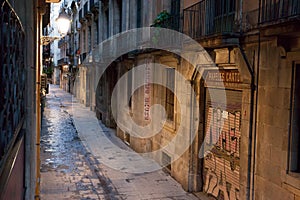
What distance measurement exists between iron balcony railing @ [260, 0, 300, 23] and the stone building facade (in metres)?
0.02

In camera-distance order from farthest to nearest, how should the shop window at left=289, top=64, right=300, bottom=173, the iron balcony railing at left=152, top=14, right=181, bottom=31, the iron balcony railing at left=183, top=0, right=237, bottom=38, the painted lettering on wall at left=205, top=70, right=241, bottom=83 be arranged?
the iron balcony railing at left=152, top=14, right=181, bottom=31
the iron balcony railing at left=183, top=0, right=237, bottom=38
the painted lettering on wall at left=205, top=70, right=241, bottom=83
the shop window at left=289, top=64, right=300, bottom=173

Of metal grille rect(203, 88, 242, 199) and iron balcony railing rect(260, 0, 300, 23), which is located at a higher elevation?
iron balcony railing rect(260, 0, 300, 23)

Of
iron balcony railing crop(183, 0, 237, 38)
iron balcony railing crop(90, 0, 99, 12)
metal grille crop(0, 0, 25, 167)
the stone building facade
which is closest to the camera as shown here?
metal grille crop(0, 0, 25, 167)

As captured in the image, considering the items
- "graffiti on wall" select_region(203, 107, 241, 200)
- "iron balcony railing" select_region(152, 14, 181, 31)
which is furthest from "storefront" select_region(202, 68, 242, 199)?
"iron balcony railing" select_region(152, 14, 181, 31)

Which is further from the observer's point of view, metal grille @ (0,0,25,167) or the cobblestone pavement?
the cobblestone pavement

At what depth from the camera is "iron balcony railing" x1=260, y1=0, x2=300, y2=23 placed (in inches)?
256

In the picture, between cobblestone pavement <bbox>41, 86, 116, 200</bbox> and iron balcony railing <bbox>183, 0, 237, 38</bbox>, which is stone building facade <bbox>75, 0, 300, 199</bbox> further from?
cobblestone pavement <bbox>41, 86, 116, 200</bbox>

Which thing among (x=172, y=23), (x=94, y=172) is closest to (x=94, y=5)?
(x=172, y=23)

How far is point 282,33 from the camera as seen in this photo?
6.45 m

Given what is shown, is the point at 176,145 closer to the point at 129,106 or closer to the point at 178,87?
the point at 178,87

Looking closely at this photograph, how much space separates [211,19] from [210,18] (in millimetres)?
42

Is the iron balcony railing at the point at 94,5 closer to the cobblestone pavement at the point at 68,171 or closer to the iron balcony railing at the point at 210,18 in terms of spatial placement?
the cobblestone pavement at the point at 68,171

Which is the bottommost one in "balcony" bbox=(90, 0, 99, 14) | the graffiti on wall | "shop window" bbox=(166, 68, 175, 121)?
the graffiti on wall

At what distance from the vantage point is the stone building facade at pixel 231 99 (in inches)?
272
